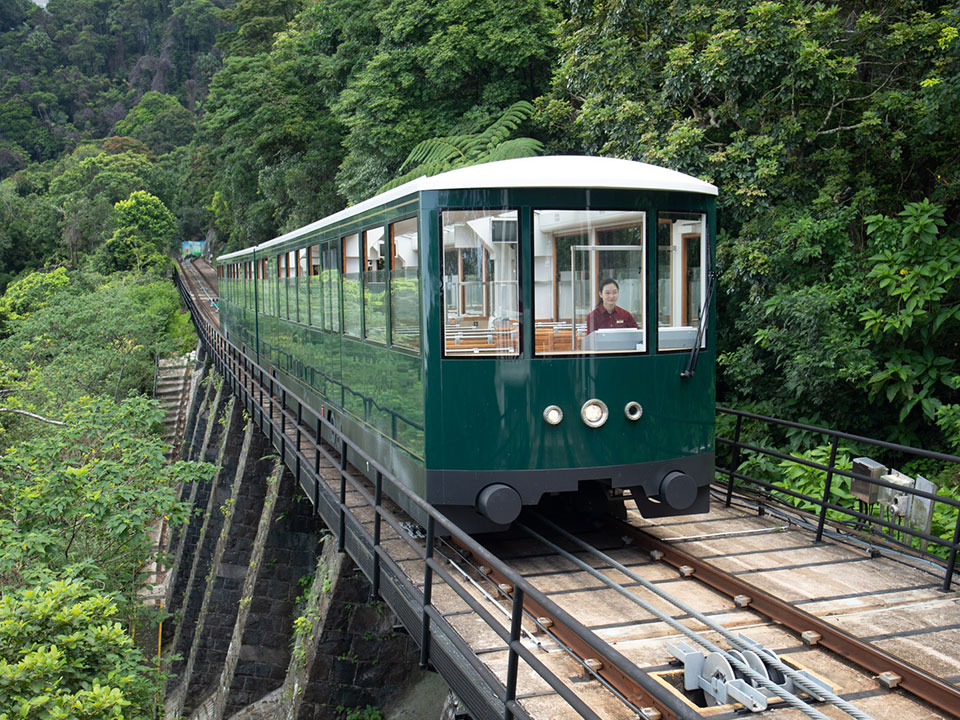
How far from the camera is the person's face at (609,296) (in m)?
6.76

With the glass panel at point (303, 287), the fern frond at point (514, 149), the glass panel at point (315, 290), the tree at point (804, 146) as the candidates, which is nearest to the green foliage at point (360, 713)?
the glass panel at point (315, 290)

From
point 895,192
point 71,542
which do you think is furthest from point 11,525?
point 895,192

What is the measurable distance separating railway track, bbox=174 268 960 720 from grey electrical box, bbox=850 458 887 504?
476mm

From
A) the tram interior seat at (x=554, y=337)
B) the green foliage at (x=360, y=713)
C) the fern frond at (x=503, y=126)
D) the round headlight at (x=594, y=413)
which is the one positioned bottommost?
the green foliage at (x=360, y=713)

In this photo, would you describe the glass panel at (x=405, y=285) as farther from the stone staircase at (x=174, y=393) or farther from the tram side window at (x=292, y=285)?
the stone staircase at (x=174, y=393)

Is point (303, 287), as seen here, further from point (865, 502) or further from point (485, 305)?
point (865, 502)

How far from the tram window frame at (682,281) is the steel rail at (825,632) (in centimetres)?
164

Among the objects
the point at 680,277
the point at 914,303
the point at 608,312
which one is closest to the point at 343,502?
the point at 608,312

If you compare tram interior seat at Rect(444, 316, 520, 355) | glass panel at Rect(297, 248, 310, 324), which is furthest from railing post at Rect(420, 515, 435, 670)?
glass panel at Rect(297, 248, 310, 324)

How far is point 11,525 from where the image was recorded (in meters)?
10.5

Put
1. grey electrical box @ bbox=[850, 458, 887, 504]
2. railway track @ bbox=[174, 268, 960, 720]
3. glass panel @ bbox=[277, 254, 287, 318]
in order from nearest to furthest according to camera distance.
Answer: railway track @ bbox=[174, 268, 960, 720] < grey electrical box @ bbox=[850, 458, 887, 504] < glass panel @ bbox=[277, 254, 287, 318]

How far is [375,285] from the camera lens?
8.22m

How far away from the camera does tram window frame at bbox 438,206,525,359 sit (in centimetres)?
659

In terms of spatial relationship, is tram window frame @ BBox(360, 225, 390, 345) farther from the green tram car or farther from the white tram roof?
the white tram roof
